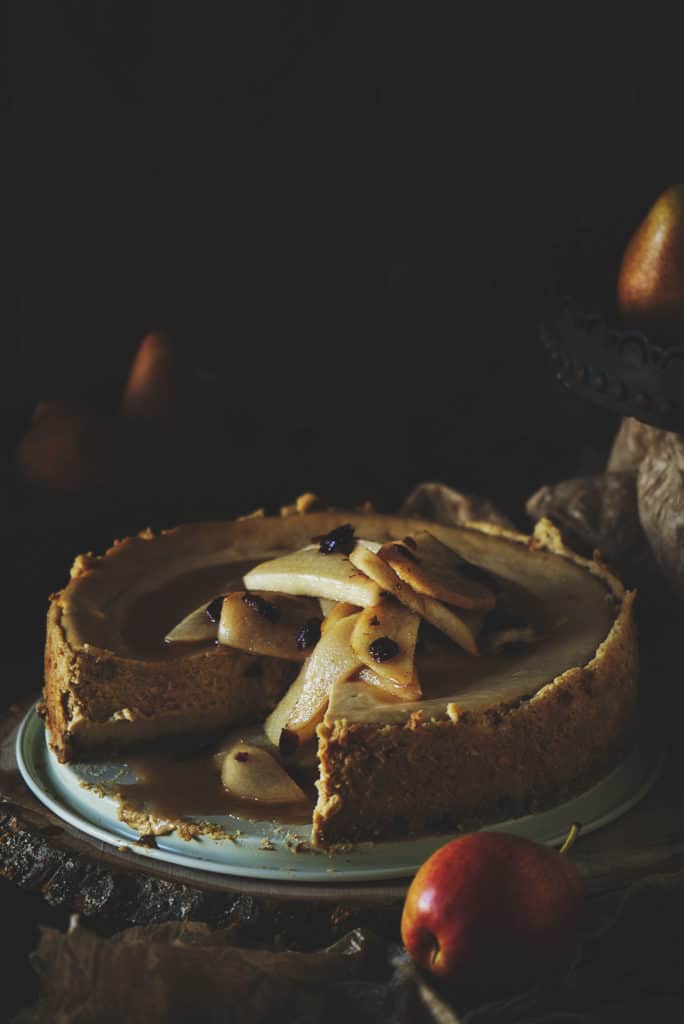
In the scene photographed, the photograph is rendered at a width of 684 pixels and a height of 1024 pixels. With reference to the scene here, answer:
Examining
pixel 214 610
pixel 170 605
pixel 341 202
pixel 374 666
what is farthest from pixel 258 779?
pixel 341 202

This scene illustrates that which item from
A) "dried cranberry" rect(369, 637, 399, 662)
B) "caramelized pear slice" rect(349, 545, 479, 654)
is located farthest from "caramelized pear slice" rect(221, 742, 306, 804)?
"caramelized pear slice" rect(349, 545, 479, 654)

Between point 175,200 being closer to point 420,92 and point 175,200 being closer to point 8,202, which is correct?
point 8,202

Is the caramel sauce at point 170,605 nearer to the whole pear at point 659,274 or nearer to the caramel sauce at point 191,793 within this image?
the caramel sauce at point 191,793

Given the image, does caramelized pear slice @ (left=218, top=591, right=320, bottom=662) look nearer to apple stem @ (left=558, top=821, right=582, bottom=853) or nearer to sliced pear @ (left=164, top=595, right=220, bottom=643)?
sliced pear @ (left=164, top=595, right=220, bottom=643)

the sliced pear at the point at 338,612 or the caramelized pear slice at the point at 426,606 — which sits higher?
the caramelized pear slice at the point at 426,606

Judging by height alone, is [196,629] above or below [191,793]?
above

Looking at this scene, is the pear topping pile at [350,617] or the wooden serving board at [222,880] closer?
the wooden serving board at [222,880]

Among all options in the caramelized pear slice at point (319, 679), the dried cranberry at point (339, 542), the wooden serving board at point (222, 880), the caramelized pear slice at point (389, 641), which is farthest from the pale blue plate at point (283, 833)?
the dried cranberry at point (339, 542)

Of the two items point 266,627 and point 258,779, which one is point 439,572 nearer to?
point 266,627
